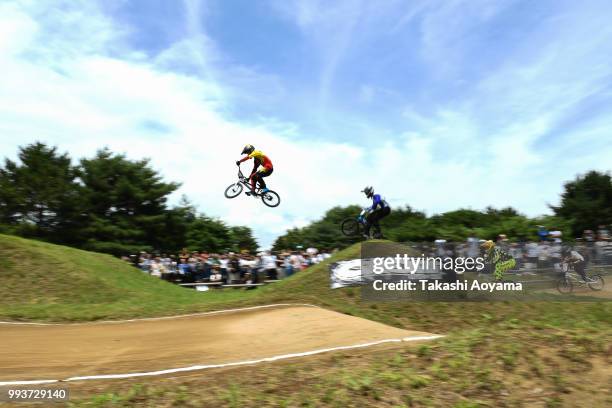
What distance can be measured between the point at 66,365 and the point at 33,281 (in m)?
11.6

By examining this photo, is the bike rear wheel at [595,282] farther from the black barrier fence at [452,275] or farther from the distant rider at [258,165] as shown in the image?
the distant rider at [258,165]

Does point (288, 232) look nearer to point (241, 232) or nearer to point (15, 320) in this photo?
point (241, 232)

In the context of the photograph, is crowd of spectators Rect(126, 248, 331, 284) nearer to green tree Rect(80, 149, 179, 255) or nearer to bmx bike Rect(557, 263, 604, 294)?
bmx bike Rect(557, 263, 604, 294)

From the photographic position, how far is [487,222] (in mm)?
42312

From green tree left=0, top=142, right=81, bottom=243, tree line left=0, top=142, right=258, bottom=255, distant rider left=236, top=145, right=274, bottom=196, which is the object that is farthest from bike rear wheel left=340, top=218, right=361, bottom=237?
green tree left=0, top=142, right=81, bottom=243

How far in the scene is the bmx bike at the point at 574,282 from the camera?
1691cm

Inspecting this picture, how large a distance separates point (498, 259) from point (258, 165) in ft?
29.7

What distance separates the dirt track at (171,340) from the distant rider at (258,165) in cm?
517

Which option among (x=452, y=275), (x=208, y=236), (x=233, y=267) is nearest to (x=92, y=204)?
(x=208, y=236)

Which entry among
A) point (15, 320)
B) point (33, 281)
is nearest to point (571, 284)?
point (15, 320)

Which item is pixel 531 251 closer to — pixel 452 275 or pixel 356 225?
pixel 452 275

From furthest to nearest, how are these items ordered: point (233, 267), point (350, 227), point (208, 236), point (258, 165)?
point (208, 236) → point (233, 267) → point (350, 227) → point (258, 165)

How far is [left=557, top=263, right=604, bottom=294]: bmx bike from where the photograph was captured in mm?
16906

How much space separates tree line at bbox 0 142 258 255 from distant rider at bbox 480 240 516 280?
140 ft
